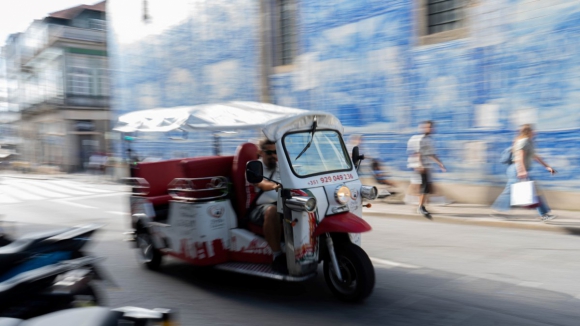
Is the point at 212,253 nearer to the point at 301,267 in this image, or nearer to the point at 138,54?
the point at 301,267

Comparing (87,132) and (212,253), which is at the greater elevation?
(87,132)

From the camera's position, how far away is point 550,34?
10.7 metres

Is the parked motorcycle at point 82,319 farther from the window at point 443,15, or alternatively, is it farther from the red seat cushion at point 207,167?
the window at point 443,15

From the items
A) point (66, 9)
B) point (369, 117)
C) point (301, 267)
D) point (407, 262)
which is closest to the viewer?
point (301, 267)

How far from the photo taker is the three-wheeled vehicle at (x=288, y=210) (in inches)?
208

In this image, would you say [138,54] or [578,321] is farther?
[138,54]

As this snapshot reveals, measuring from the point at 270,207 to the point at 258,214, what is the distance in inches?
10.3

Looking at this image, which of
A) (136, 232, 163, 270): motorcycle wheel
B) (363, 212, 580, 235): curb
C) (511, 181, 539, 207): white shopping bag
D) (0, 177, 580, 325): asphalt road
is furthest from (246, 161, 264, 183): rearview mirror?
(511, 181, 539, 207): white shopping bag

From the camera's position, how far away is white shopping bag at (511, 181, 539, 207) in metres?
9.55

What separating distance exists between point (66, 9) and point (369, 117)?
37891 mm

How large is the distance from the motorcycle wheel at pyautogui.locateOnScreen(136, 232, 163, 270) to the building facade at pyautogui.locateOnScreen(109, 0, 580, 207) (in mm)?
7831

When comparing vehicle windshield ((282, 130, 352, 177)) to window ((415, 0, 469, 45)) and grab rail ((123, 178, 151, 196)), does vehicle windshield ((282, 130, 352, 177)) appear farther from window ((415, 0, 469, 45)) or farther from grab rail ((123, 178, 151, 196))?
window ((415, 0, 469, 45))

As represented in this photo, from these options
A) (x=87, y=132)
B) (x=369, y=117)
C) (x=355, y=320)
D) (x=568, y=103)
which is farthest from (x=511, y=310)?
(x=87, y=132)

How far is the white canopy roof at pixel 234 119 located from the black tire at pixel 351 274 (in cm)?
140
